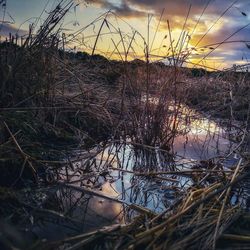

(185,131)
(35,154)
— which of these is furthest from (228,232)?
(185,131)

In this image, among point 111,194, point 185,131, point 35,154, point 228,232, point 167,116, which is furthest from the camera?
point 185,131

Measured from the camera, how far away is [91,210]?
193cm

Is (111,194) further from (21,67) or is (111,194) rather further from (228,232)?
(21,67)

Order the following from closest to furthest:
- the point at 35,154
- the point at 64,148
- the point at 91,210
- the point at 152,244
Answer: the point at 152,244, the point at 91,210, the point at 35,154, the point at 64,148

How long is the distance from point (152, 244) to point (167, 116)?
210 centimetres

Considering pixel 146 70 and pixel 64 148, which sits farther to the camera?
pixel 146 70

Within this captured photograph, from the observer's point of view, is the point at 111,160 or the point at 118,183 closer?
the point at 118,183

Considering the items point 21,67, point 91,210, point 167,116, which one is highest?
point 21,67

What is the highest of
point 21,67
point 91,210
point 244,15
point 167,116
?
point 244,15

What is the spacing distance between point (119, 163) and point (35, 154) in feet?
1.96

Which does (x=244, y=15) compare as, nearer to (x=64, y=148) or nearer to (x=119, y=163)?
(x=119, y=163)

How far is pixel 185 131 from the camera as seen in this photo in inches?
165

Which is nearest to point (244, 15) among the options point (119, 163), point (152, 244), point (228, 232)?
point (119, 163)

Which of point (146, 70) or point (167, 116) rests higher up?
point (146, 70)
